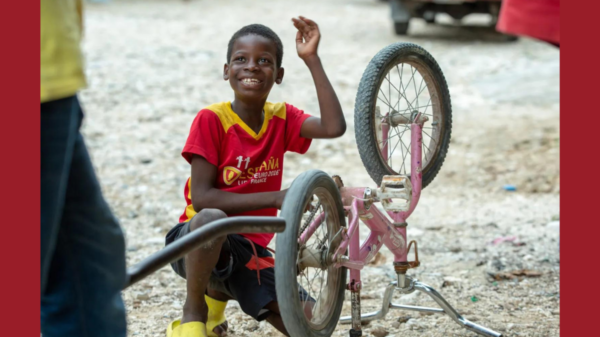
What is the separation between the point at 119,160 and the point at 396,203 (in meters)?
3.51

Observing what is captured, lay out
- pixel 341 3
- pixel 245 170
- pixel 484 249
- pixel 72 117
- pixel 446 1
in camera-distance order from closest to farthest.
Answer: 1. pixel 72 117
2. pixel 245 170
3. pixel 484 249
4. pixel 446 1
5. pixel 341 3

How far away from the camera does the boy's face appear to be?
98.3 inches

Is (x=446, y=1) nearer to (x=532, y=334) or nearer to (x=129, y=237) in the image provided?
(x=129, y=237)

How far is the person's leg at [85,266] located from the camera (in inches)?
67.3

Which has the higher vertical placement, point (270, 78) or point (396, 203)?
point (270, 78)

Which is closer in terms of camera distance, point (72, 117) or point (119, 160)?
point (72, 117)

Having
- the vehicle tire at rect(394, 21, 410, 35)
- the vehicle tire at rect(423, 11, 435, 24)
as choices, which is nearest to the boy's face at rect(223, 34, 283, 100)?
the vehicle tire at rect(394, 21, 410, 35)

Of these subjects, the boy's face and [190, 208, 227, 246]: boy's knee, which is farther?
the boy's face

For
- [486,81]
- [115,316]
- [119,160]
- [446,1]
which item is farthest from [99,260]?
[446,1]

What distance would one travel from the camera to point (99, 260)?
69.4 inches

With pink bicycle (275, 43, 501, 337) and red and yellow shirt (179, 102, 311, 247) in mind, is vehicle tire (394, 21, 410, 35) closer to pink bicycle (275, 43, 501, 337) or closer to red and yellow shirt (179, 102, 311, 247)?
pink bicycle (275, 43, 501, 337)

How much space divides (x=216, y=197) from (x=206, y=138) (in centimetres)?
21

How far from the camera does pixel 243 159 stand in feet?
8.21

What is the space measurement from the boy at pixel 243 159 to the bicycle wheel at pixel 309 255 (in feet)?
0.62
